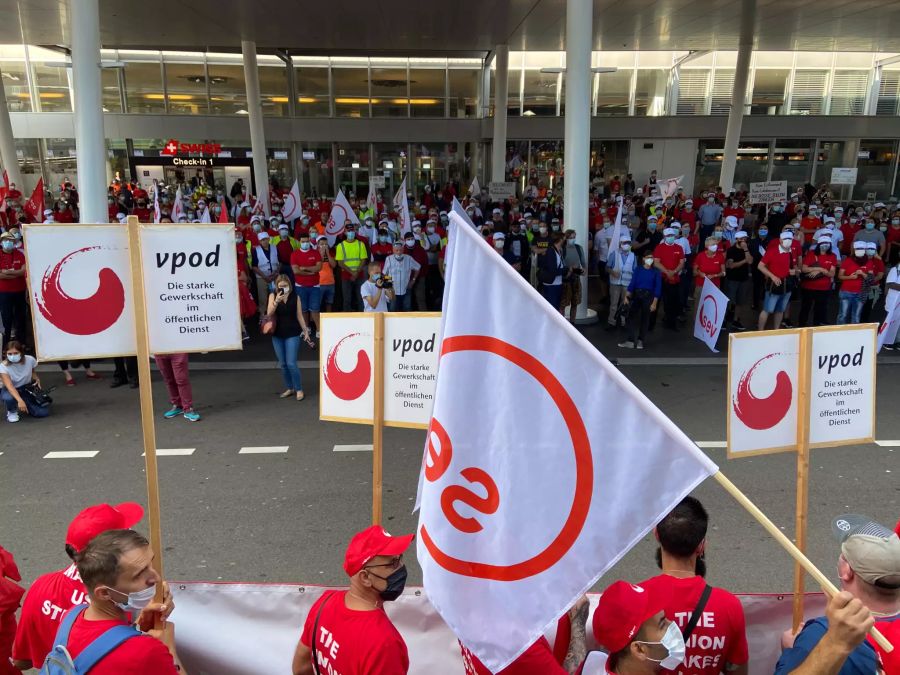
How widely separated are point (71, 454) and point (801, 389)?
7.02m

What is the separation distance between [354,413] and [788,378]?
8.83 feet

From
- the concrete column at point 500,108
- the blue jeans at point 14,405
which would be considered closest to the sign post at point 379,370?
the blue jeans at point 14,405

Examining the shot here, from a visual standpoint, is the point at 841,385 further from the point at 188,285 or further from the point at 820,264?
the point at 820,264

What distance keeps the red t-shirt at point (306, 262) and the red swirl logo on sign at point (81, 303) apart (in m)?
7.34

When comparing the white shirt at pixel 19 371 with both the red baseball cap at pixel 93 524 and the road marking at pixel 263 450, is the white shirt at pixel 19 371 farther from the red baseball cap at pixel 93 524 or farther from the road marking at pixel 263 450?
the red baseball cap at pixel 93 524

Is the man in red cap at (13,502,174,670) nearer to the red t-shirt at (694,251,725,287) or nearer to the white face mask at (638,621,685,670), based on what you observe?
the white face mask at (638,621,685,670)

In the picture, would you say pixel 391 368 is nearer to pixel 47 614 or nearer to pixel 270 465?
pixel 47 614

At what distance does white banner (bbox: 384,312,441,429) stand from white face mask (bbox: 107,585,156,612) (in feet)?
6.08

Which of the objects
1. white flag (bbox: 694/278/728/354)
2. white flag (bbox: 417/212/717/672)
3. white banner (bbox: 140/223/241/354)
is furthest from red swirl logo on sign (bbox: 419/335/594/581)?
white flag (bbox: 694/278/728/354)

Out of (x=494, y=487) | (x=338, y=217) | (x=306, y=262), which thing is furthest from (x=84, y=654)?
(x=338, y=217)

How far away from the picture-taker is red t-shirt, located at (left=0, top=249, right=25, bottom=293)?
941 centimetres

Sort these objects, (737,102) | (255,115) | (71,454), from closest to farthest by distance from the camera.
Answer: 1. (71,454)
2. (255,115)
3. (737,102)

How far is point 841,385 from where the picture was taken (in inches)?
143

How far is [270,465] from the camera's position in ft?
22.0
